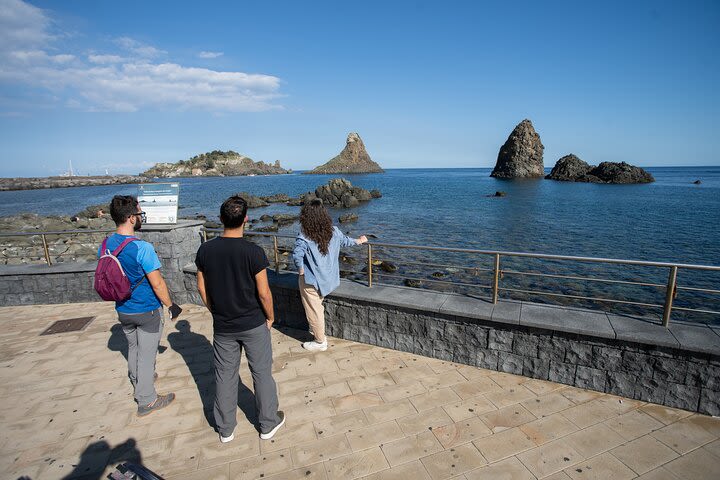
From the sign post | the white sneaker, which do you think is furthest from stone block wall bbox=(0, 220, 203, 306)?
the white sneaker

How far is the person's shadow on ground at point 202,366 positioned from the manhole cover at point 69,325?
1.60 m

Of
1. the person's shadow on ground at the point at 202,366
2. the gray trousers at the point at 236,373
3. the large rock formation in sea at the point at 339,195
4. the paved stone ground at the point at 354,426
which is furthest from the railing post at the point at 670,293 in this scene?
the large rock formation in sea at the point at 339,195

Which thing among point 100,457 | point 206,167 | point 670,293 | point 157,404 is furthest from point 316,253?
point 206,167

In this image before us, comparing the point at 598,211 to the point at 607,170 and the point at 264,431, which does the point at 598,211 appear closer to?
the point at 264,431

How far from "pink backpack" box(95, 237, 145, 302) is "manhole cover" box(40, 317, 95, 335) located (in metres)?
3.68

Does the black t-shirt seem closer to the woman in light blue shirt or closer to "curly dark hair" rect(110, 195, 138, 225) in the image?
"curly dark hair" rect(110, 195, 138, 225)

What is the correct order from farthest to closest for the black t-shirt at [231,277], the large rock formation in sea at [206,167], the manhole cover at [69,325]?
the large rock formation in sea at [206,167] < the manhole cover at [69,325] < the black t-shirt at [231,277]

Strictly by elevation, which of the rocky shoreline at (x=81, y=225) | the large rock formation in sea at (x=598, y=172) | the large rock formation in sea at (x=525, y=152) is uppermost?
the large rock formation in sea at (x=525, y=152)

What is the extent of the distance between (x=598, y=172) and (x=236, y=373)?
11211cm

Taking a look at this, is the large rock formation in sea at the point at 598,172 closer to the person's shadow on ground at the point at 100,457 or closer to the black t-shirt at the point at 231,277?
the black t-shirt at the point at 231,277

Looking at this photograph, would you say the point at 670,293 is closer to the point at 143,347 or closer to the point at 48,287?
the point at 143,347

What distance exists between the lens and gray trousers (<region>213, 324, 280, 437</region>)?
3152mm

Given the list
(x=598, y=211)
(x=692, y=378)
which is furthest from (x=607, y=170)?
(x=692, y=378)

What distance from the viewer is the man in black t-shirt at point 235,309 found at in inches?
114
